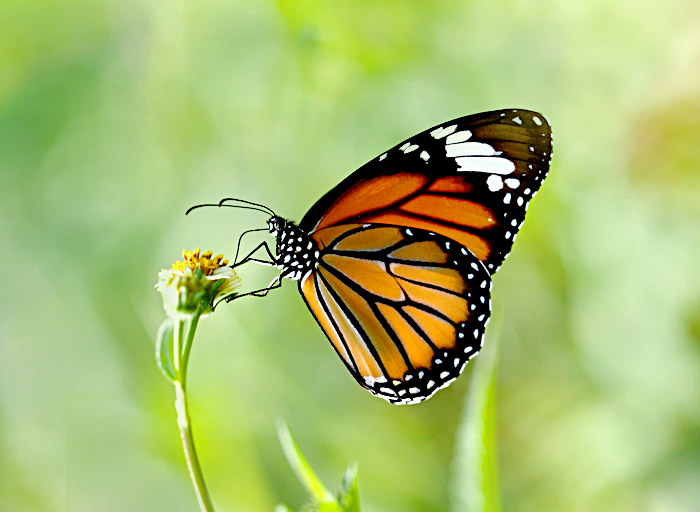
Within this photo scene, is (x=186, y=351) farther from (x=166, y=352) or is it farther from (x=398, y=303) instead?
(x=398, y=303)

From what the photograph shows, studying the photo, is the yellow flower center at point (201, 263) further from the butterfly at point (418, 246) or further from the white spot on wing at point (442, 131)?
the white spot on wing at point (442, 131)

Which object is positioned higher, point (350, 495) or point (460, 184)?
point (460, 184)

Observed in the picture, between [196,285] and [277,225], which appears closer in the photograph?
[196,285]

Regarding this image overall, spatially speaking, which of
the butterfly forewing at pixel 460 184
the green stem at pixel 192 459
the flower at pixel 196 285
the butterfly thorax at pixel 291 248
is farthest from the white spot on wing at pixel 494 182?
the green stem at pixel 192 459

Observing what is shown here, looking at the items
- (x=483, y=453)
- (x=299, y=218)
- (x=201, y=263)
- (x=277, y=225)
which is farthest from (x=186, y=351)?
(x=299, y=218)

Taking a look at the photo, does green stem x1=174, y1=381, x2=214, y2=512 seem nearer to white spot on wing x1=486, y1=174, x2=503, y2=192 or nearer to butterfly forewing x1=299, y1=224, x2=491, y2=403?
butterfly forewing x1=299, y1=224, x2=491, y2=403

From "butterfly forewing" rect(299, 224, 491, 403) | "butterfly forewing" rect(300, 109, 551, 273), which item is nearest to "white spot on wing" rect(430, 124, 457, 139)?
"butterfly forewing" rect(300, 109, 551, 273)
